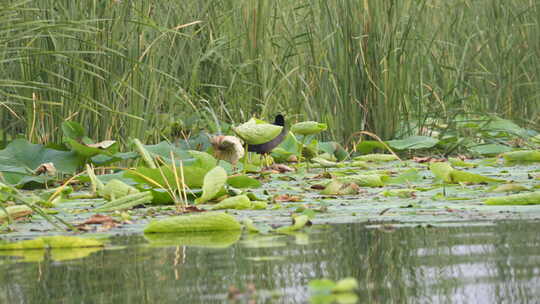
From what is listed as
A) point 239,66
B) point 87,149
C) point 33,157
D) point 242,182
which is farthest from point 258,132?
point 239,66

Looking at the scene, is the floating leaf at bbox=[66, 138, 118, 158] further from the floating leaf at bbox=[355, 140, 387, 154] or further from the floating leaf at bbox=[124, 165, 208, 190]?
the floating leaf at bbox=[355, 140, 387, 154]

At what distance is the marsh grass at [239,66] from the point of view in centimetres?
390

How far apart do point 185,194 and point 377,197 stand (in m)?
0.61

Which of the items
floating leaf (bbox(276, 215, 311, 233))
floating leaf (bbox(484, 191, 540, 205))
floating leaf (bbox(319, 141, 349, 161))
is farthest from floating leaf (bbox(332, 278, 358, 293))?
floating leaf (bbox(319, 141, 349, 161))

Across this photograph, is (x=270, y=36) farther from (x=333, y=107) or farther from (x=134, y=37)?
(x=134, y=37)

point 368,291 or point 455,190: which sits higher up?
point 368,291

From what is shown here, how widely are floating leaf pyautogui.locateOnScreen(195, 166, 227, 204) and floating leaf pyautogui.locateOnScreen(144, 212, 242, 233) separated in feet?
1.92

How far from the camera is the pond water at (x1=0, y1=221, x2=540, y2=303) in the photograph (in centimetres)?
135

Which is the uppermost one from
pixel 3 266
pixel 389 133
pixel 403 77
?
pixel 3 266

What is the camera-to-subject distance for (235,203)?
271 cm

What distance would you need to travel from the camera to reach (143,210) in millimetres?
2775

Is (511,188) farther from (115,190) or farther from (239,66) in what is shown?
(239,66)

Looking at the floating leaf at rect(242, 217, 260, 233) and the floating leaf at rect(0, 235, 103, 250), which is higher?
the floating leaf at rect(0, 235, 103, 250)

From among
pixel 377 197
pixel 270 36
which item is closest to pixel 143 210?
pixel 377 197
